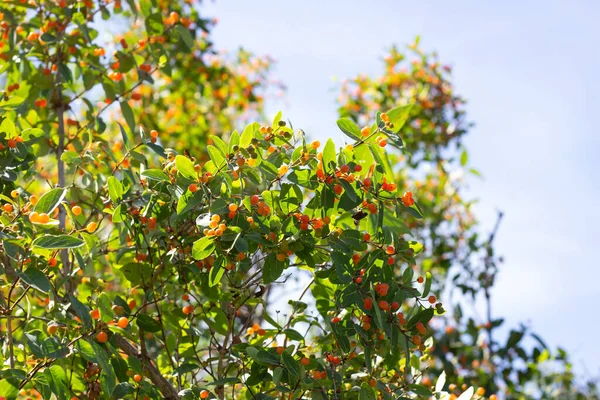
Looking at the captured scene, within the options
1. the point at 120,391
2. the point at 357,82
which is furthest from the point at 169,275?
the point at 357,82

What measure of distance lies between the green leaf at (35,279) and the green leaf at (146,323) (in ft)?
1.70

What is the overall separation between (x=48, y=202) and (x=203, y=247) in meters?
0.47

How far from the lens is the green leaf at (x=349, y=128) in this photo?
7.49ft

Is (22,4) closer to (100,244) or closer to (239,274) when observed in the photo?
(100,244)

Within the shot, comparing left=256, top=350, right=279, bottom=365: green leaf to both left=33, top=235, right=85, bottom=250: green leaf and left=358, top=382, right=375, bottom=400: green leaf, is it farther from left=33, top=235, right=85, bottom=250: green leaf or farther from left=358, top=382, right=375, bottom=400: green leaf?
left=33, top=235, right=85, bottom=250: green leaf

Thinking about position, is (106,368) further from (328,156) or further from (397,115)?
(397,115)

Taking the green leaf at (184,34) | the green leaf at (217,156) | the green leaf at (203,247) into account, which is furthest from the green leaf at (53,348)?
the green leaf at (184,34)

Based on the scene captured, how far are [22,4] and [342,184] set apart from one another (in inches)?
82.2

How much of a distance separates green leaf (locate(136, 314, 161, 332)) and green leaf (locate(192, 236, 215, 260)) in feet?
1.47

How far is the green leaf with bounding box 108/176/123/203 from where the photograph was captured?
234 centimetres

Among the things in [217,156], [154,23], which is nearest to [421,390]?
[217,156]

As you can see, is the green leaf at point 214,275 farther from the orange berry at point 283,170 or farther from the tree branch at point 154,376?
the tree branch at point 154,376

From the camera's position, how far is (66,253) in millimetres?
2891

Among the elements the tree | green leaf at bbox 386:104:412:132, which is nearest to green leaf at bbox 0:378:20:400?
the tree
